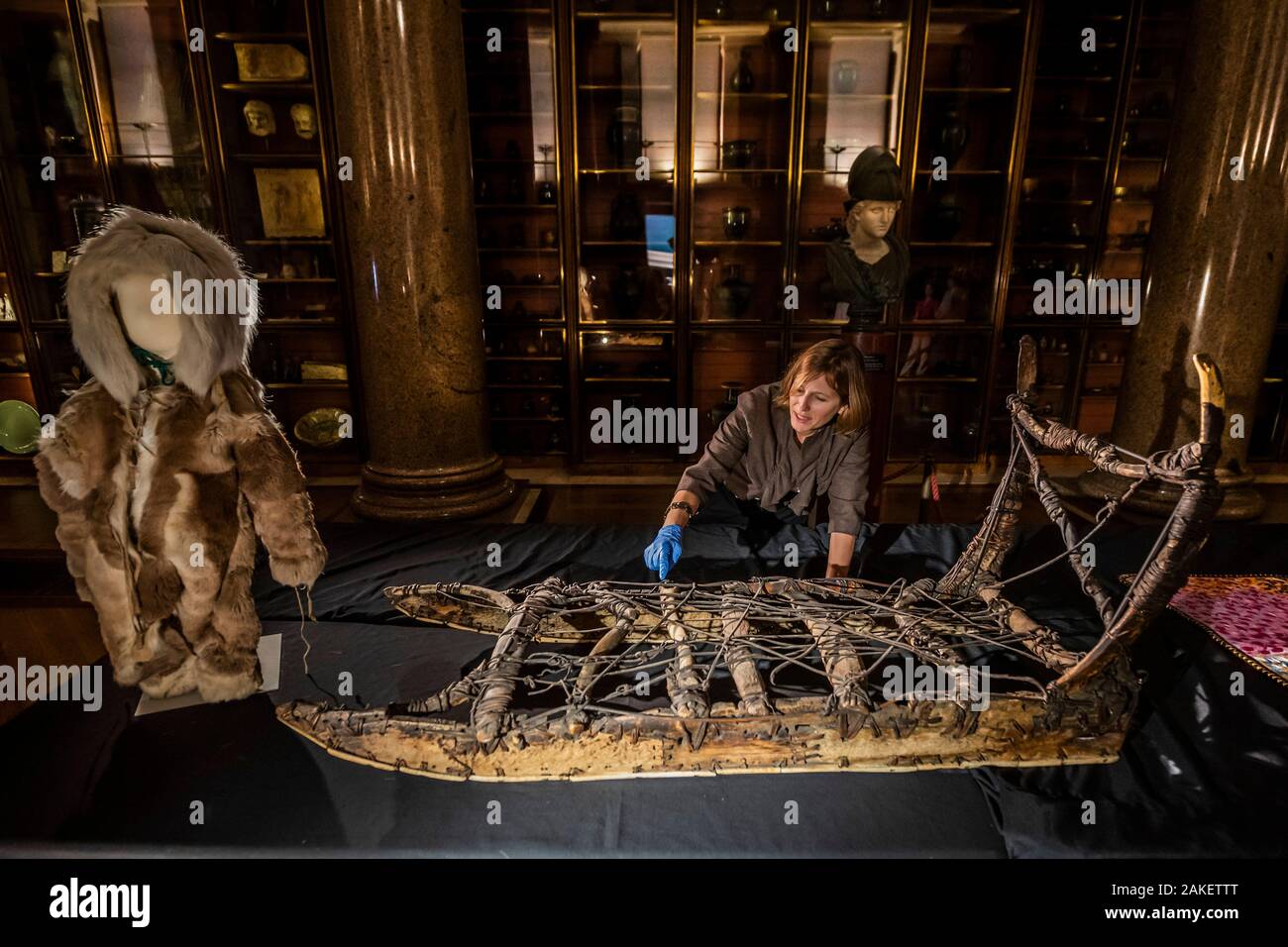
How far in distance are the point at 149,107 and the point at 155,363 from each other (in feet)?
14.8

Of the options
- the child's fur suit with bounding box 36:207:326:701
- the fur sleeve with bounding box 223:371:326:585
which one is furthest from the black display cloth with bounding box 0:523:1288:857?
the fur sleeve with bounding box 223:371:326:585

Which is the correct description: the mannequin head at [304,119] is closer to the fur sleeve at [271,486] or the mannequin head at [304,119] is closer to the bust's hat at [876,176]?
the bust's hat at [876,176]

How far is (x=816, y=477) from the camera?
8.03 feet

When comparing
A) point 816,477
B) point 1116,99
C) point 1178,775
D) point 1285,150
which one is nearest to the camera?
point 1178,775

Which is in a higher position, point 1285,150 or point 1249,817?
point 1285,150

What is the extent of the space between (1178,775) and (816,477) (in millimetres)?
1322

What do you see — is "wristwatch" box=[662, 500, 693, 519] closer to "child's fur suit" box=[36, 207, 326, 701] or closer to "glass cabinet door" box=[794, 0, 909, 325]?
"child's fur suit" box=[36, 207, 326, 701]

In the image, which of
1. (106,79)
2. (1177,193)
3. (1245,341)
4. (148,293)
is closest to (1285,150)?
(1177,193)

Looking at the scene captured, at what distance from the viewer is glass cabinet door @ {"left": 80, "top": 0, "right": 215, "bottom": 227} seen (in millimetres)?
4402

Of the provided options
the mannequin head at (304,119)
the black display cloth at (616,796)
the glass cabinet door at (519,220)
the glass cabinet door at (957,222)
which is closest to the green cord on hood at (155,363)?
the black display cloth at (616,796)

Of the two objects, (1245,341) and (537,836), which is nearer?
(537,836)

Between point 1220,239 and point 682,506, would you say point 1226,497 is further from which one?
point 682,506
